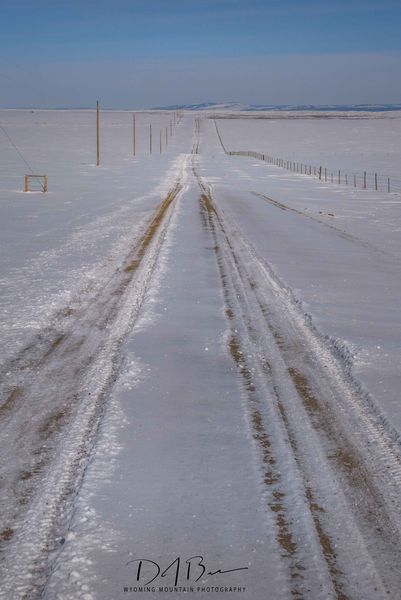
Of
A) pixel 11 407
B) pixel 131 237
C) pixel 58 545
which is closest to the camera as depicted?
pixel 58 545

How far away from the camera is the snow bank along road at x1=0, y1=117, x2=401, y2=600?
3176 millimetres

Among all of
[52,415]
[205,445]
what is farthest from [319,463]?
[52,415]

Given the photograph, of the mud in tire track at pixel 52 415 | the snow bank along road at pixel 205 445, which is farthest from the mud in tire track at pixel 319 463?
the mud in tire track at pixel 52 415

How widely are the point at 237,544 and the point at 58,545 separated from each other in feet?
2.93

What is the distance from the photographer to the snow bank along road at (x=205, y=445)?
318cm

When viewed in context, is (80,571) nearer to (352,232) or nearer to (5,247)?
(5,247)

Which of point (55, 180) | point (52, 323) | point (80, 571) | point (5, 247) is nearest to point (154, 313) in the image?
point (52, 323)

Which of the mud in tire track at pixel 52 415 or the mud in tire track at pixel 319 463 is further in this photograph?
the mud in tire track at pixel 52 415

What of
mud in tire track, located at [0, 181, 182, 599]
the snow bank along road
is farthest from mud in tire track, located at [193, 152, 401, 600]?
mud in tire track, located at [0, 181, 182, 599]

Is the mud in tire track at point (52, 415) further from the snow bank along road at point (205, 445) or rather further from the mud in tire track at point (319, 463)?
the mud in tire track at point (319, 463)

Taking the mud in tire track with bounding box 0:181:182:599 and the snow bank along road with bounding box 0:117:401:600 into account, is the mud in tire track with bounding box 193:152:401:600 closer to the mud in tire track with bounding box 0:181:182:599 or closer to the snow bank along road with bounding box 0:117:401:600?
the snow bank along road with bounding box 0:117:401:600

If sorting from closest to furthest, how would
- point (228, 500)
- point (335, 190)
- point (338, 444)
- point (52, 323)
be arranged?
point (228, 500) → point (338, 444) → point (52, 323) → point (335, 190)

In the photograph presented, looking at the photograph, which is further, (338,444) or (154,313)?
(154,313)

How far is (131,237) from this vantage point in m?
14.6
